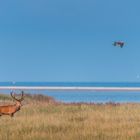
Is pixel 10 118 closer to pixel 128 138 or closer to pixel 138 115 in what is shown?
pixel 138 115

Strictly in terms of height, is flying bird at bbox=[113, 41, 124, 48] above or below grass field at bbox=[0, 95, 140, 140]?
above

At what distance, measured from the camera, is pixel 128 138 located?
1981 cm

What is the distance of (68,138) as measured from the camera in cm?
1997

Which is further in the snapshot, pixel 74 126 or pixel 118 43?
pixel 118 43

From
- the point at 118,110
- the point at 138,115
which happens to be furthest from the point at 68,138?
the point at 118,110

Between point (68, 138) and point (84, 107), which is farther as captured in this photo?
point (84, 107)

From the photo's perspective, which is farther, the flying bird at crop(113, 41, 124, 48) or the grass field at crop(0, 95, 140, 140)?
the flying bird at crop(113, 41, 124, 48)

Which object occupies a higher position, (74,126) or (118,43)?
(118,43)

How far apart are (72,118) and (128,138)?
6.91 m

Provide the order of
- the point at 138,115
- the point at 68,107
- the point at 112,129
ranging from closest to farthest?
the point at 112,129 → the point at 138,115 → the point at 68,107

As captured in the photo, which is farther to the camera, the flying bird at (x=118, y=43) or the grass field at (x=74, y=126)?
the flying bird at (x=118, y=43)

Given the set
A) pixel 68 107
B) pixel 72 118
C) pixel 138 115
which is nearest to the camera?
pixel 72 118

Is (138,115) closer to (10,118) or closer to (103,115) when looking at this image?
(103,115)

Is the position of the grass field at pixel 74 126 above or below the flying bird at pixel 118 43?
below
